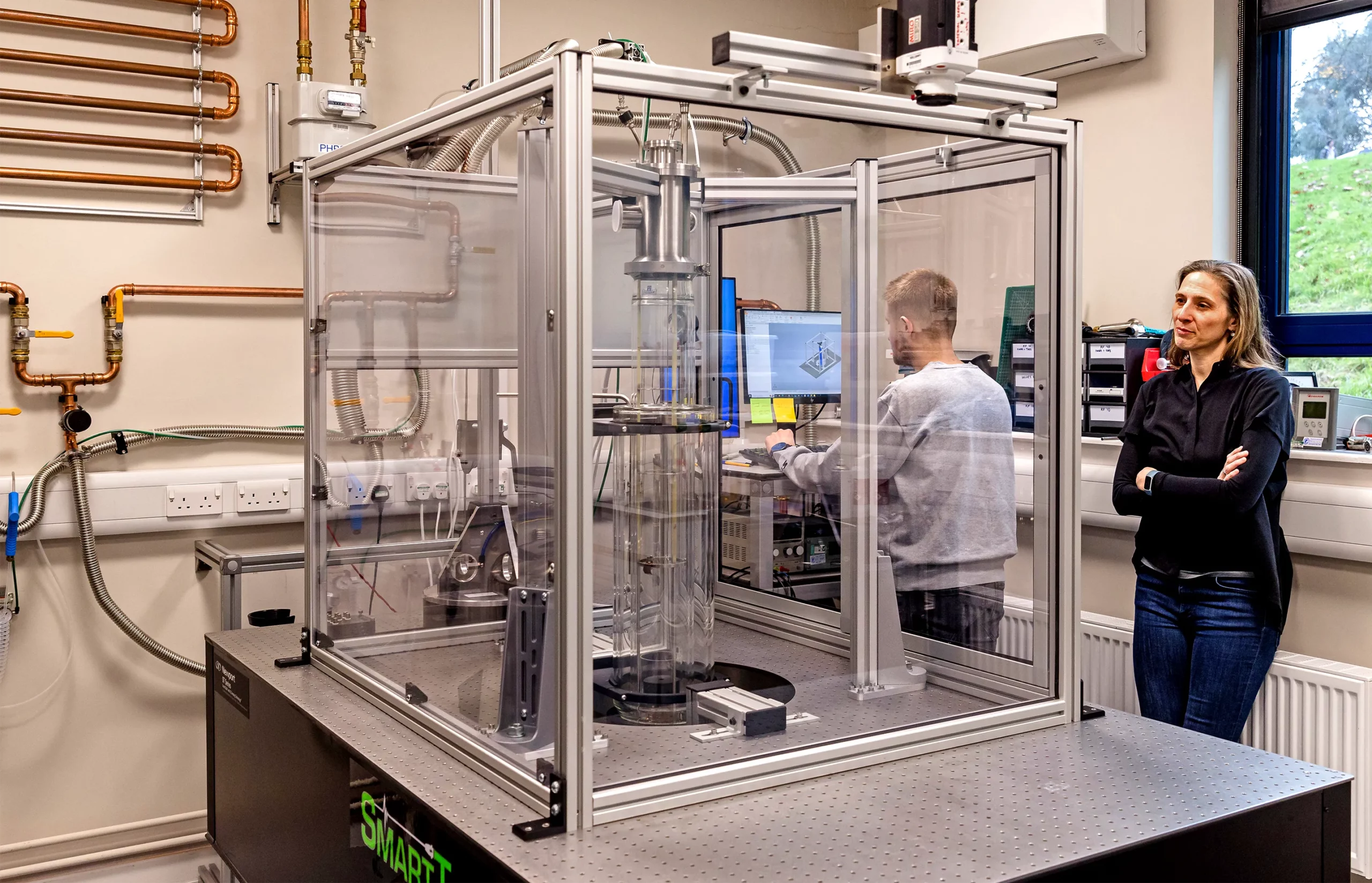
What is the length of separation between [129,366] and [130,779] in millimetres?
1055

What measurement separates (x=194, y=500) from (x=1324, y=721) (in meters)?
2.75

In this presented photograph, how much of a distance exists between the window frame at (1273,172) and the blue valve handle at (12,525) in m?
3.20

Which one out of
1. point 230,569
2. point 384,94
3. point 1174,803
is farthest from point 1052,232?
point 384,94

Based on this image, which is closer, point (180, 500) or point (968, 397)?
point (968, 397)

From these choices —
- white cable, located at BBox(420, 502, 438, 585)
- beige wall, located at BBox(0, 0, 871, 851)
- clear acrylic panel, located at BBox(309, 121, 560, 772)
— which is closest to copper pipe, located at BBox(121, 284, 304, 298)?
beige wall, located at BBox(0, 0, 871, 851)

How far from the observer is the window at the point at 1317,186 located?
9.55 feet

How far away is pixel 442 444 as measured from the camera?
1571 millimetres

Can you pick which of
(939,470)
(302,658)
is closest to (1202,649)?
(939,470)

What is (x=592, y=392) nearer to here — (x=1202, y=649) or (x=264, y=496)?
(x=1202, y=649)

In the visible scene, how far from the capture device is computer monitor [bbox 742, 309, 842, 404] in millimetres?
1530

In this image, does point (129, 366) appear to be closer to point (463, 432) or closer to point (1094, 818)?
point (463, 432)

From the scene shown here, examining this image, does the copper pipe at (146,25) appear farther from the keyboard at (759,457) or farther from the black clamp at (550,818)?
the black clamp at (550,818)

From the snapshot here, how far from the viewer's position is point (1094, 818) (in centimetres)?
127

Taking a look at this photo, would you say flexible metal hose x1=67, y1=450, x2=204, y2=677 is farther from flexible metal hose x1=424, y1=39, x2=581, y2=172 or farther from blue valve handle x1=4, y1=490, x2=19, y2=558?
flexible metal hose x1=424, y1=39, x2=581, y2=172
